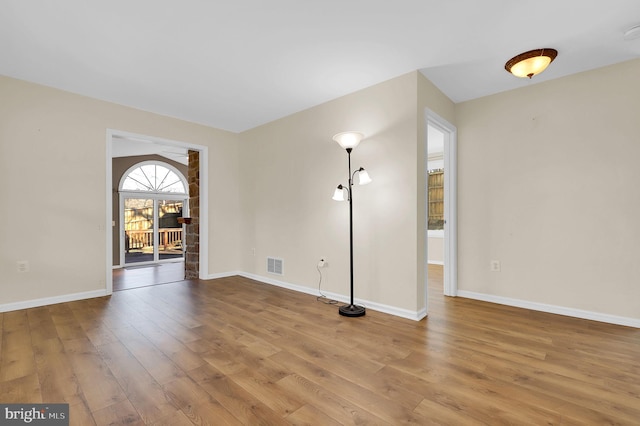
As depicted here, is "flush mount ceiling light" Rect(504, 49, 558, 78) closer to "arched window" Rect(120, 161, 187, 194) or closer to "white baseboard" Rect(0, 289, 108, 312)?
"white baseboard" Rect(0, 289, 108, 312)

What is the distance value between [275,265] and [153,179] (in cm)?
540

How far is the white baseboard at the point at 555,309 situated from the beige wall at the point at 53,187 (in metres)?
4.85

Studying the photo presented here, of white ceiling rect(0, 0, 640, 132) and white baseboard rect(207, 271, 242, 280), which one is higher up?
white ceiling rect(0, 0, 640, 132)

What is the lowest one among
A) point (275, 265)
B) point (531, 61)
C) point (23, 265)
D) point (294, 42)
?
point (275, 265)

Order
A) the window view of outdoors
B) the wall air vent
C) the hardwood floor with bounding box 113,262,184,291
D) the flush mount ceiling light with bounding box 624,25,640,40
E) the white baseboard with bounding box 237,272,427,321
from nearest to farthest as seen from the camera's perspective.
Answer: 1. the flush mount ceiling light with bounding box 624,25,640,40
2. the white baseboard with bounding box 237,272,427,321
3. the wall air vent
4. the hardwood floor with bounding box 113,262,184,291
5. the window view of outdoors

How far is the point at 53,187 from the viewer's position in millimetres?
3402

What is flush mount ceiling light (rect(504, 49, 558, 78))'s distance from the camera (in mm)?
2523

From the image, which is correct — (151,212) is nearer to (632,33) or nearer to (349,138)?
(349,138)

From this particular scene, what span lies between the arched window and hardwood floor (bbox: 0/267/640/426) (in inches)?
196

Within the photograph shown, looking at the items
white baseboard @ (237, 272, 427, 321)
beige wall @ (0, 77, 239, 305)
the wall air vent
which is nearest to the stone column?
white baseboard @ (237, 272, 427, 321)

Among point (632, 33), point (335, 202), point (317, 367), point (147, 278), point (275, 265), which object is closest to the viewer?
point (317, 367)

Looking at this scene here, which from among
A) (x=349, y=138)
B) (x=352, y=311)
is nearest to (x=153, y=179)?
(x=349, y=138)

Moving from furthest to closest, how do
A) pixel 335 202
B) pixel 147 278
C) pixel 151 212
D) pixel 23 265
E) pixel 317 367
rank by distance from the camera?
pixel 151 212 < pixel 147 278 < pixel 335 202 < pixel 23 265 < pixel 317 367

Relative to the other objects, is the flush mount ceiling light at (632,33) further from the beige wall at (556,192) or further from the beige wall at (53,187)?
the beige wall at (53,187)
